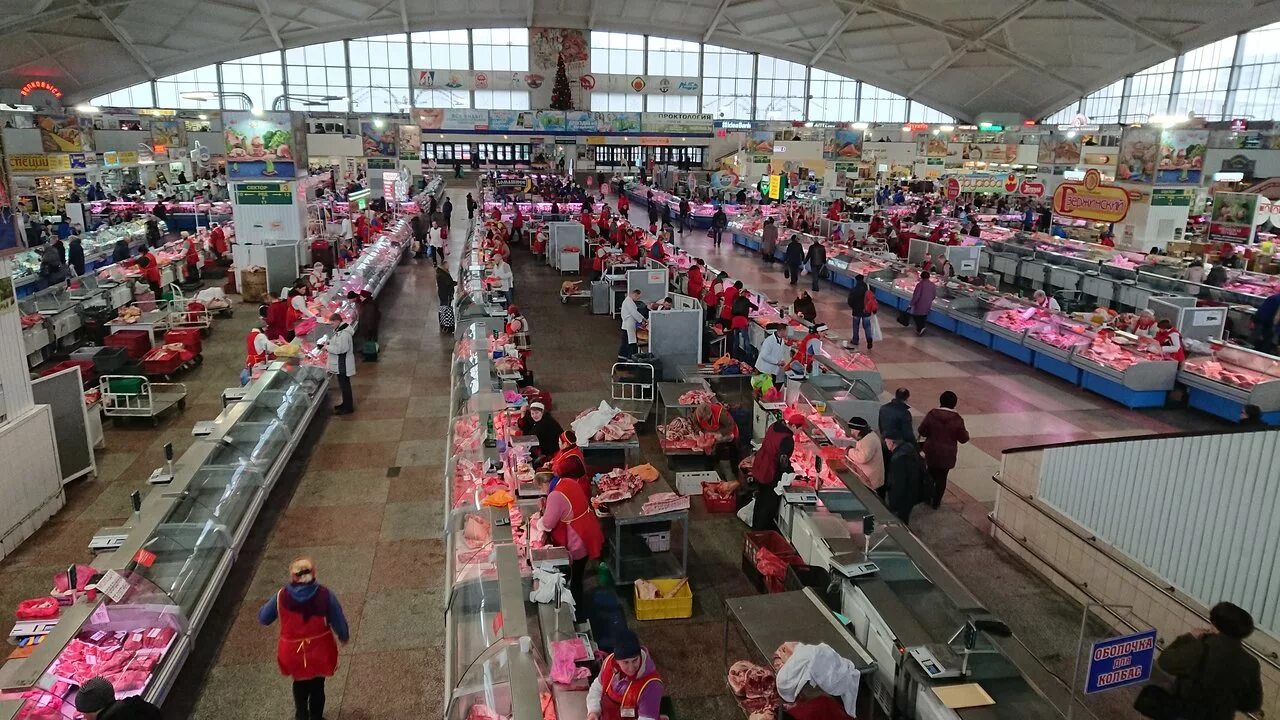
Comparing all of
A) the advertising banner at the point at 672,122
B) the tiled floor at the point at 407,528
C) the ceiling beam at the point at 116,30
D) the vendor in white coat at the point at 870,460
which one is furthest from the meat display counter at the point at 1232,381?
the ceiling beam at the point at 116,30

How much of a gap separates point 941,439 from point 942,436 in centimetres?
4

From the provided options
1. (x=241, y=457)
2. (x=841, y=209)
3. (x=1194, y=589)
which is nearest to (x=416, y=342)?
Answer: (x=241, y=457)

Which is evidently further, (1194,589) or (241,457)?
(241,457)

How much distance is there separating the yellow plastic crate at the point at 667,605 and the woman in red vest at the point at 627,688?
2.28 metres

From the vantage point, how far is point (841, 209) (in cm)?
3053

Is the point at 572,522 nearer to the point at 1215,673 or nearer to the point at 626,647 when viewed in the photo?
the point at 626,647

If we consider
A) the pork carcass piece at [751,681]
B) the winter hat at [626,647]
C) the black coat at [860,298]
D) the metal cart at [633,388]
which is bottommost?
the pork carcass piece at [751,681]

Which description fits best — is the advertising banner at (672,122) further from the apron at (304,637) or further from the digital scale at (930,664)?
the digital scale at (930,664)

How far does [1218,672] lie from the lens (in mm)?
4469

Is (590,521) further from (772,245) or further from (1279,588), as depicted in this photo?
(772,245)

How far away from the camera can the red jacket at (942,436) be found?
898cm

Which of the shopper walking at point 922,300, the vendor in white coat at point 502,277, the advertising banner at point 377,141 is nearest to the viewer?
the vendor in white coat at point 502,277

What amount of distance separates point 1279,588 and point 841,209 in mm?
26260

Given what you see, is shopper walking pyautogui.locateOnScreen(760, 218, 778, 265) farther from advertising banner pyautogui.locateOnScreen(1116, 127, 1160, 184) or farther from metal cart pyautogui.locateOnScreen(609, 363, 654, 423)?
metal cart pyautogui.locateOnScreen(609, 363, 654, 423)
